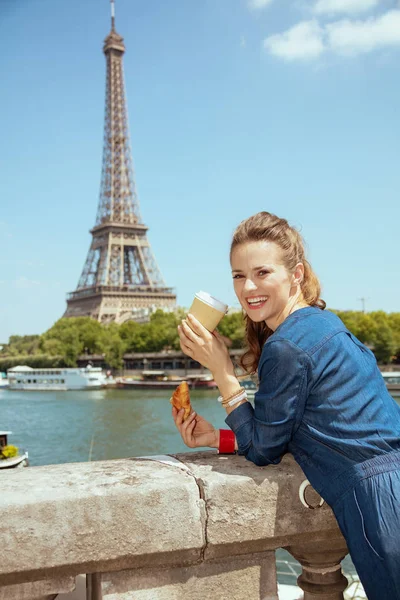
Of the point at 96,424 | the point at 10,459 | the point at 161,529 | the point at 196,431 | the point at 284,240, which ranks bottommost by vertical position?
the point at 96,424

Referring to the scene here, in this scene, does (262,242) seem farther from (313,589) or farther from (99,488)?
(313,589)

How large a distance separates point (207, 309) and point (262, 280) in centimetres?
21

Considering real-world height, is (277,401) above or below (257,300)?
below

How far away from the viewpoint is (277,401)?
188cm

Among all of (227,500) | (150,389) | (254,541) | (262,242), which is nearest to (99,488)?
(227,500)

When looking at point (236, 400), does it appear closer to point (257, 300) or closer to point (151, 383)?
point (257, 300)

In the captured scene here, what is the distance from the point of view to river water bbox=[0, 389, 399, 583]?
78.0 feet

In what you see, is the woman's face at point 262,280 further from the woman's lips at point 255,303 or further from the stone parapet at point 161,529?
the stone parapet at point 161,529

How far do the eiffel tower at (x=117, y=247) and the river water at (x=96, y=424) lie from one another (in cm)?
2626

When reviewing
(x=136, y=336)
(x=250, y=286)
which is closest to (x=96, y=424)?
(x=250, y=286)

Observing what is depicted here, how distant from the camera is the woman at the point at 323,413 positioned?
66.4 inches

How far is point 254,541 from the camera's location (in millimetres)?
1910

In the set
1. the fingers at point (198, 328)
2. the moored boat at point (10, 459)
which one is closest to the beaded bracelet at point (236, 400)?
the fingers at point (198, 328)

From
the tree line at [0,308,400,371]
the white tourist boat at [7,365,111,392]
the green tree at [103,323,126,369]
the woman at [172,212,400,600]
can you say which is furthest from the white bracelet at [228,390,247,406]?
the green tree at [103,323,126,369]
